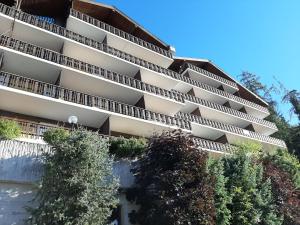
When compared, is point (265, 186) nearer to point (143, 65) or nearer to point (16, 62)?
point (143, 65)

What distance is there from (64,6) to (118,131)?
39.0 feet

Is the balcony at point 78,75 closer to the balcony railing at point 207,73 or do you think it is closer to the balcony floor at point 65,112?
the balcony floor at point 65,112

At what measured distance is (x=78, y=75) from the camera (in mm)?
25031

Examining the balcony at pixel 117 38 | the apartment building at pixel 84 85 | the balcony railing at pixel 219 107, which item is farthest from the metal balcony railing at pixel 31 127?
the balcony railing at pixel 219 107

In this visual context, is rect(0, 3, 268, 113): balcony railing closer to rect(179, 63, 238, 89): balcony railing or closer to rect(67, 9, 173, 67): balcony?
rect(67, 9, 173, 67): balcony

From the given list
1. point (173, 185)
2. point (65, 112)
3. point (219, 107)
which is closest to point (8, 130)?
point (65, 112)

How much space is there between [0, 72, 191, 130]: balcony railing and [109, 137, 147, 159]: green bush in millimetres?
5244

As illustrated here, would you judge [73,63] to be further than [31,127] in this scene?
Yes

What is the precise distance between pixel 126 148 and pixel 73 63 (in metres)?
9.25

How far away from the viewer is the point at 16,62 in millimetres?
23344

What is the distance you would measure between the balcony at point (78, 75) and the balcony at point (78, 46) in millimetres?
1985

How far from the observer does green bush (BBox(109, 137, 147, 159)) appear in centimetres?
1884

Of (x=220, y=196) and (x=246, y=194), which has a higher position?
(x=246, y=194)

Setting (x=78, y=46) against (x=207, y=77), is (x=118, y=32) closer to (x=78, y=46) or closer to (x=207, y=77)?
(x=78, y=46)
